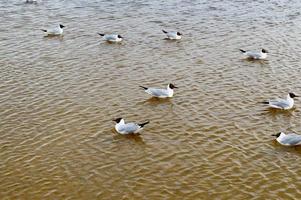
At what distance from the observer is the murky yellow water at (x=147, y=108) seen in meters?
13.8

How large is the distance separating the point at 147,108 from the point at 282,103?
211 inches

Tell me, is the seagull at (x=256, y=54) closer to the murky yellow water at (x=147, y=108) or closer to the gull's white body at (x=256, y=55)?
the gull's white body at (x=256, y=55)

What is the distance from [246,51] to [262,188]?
12.0m

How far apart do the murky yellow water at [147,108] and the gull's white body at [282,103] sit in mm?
284

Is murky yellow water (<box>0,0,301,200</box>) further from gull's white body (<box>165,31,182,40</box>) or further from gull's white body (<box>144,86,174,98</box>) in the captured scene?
gull's white body (<box>165,31,182,40</box>)

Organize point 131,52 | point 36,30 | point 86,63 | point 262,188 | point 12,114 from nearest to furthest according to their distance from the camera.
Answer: point 262,188, point 12,114, point 86,63, point 131,52, point 36,30

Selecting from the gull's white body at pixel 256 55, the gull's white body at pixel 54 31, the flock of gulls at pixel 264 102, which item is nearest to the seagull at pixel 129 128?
the flock of gulls at pixel 264 102

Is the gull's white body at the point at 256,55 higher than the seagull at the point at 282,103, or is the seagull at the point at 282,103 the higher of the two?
the gull's white body at the point at 256,55

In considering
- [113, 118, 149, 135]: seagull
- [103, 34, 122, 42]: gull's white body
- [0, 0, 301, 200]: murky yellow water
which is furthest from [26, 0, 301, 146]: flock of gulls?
[103, 34, 122, 42]: gull's white body

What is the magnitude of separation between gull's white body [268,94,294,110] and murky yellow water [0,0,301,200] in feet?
0.93

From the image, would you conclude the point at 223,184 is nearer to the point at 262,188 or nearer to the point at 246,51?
the point at 262,188

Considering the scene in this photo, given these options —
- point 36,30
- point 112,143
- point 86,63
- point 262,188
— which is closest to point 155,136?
point 112,143

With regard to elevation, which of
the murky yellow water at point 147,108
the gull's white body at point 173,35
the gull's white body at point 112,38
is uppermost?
the gull's white body at point 173,35

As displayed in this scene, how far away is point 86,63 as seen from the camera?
23109 millimetres
